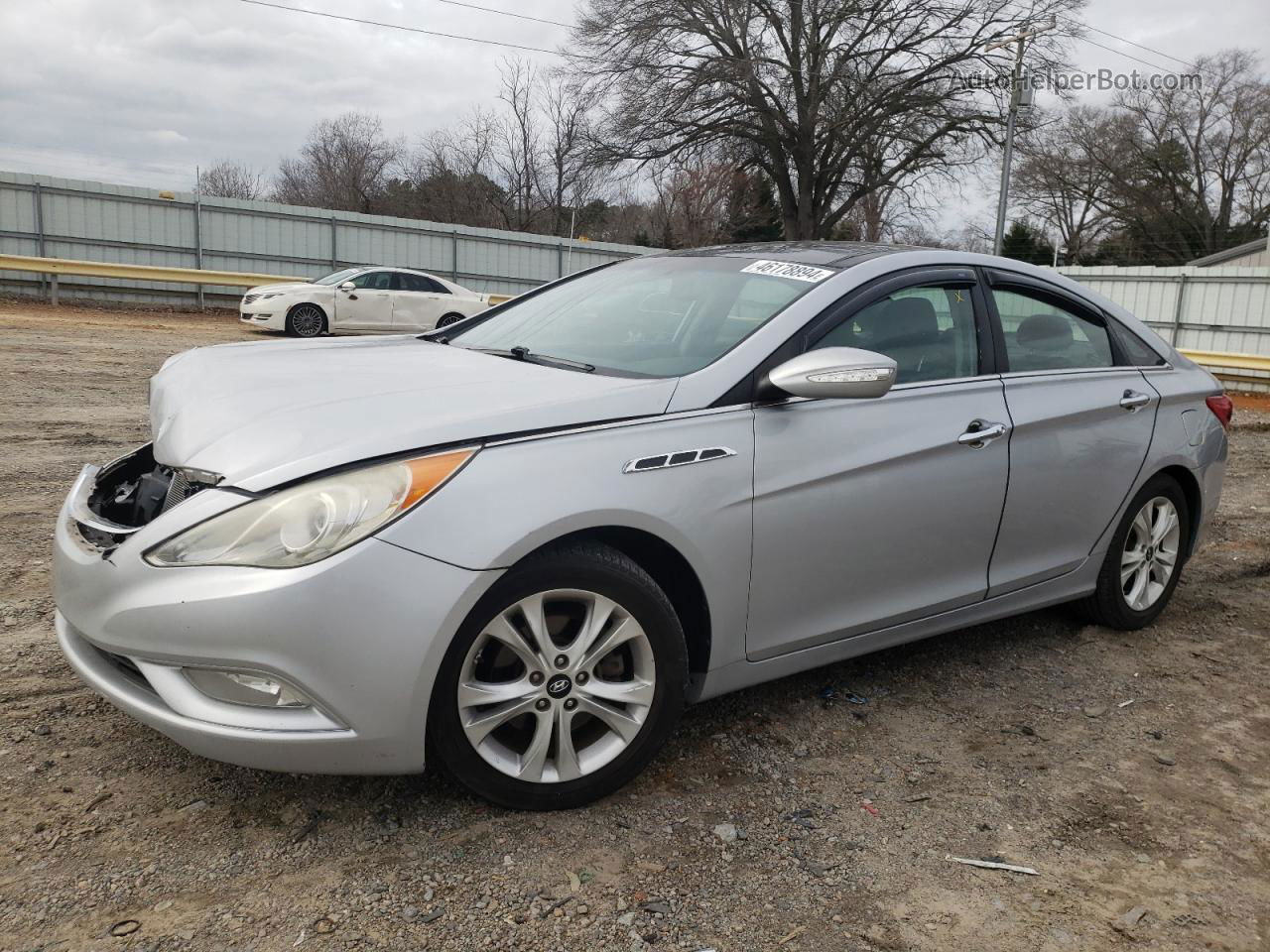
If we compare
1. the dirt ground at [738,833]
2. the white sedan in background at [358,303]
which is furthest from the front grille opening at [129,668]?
the white sedan in background at [358,303]

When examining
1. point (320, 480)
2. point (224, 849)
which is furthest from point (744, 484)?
point (224, 849)

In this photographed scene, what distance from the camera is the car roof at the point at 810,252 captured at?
3566 millimetres

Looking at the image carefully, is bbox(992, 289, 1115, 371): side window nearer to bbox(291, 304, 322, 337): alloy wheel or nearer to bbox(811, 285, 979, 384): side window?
bbox(811, 285, 979, 384): side window

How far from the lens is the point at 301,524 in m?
2.35

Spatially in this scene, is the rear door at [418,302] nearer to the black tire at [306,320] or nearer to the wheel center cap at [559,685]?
the black tire at [306,320]

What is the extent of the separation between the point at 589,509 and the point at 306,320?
664 inches

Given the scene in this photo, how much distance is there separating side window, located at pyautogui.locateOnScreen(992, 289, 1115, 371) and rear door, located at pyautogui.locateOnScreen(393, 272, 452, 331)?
641 inches

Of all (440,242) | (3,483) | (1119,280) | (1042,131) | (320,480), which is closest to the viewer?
(320,480)

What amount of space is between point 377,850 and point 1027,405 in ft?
8.82

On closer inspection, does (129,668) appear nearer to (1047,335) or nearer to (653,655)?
(653,655)

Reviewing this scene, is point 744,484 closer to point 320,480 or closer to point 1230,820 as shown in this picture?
point 320,480

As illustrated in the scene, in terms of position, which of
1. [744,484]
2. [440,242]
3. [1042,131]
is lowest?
[744,484]

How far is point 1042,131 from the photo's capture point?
101 ft

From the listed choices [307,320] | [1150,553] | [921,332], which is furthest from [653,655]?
[307,320]
